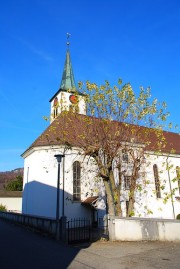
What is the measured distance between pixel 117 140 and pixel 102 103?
8.31 feet

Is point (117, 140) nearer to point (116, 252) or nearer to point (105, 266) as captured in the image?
point (116, 252)

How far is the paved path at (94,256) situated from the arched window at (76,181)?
1048cm

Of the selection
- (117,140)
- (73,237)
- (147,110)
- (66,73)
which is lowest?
(73,237)

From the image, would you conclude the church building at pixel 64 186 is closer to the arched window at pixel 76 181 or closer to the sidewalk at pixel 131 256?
the arched window at pixel 76 181

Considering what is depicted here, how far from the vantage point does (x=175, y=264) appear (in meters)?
7.94

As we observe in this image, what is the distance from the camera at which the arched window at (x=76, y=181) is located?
22500 millimetres

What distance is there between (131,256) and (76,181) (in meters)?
14.1

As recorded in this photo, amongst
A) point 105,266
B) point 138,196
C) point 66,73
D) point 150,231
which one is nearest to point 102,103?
point 150,231

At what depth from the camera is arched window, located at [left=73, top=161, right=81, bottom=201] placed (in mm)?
22500

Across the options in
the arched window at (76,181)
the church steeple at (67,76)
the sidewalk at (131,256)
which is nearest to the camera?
the sidewalk at (131,256)

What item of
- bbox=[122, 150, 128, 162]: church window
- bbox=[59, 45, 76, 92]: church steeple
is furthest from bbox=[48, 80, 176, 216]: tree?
bbox=[59, 45, 76, 92]: church steeple

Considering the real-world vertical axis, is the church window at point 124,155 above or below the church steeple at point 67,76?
below

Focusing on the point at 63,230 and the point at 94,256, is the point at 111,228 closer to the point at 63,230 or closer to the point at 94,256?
the point at 63,230

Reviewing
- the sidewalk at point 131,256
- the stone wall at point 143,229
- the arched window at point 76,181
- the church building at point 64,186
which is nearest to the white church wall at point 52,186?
the church building at point 64,186
